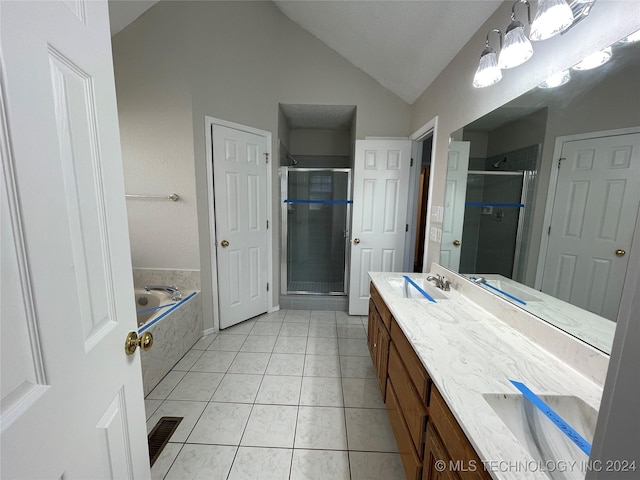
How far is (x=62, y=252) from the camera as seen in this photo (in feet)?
1.55

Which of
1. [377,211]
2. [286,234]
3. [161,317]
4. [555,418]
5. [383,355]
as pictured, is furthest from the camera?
[286,234]

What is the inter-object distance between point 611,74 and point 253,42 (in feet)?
8.84

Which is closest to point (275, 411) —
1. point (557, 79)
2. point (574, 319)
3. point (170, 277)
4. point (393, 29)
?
point (170, 277)

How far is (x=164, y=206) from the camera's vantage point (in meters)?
2.23

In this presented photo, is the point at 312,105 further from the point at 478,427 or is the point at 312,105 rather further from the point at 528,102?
the point at 478,427

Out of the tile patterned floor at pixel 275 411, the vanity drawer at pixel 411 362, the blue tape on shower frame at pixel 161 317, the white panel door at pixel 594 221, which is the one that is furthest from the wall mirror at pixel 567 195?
the blue tape on shower frame at pixel 161 317

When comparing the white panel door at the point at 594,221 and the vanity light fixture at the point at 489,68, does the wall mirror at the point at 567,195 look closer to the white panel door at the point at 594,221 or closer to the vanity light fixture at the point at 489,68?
the white panel door at the point at 594,221

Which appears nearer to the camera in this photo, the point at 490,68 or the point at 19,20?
the point at 19,20

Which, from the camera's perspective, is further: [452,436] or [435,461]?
[435,461]

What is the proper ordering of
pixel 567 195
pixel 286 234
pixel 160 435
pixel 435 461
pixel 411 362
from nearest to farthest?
pixel 435 461
pixel 567 195
pixel 411 362
pixel 160 435
pixel 286 234

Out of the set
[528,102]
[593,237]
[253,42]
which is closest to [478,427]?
[593,237]

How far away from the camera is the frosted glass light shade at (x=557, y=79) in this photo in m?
1.00

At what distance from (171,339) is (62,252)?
6.08 ft

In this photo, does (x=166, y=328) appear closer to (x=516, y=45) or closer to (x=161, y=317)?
(x=161, y=317)
